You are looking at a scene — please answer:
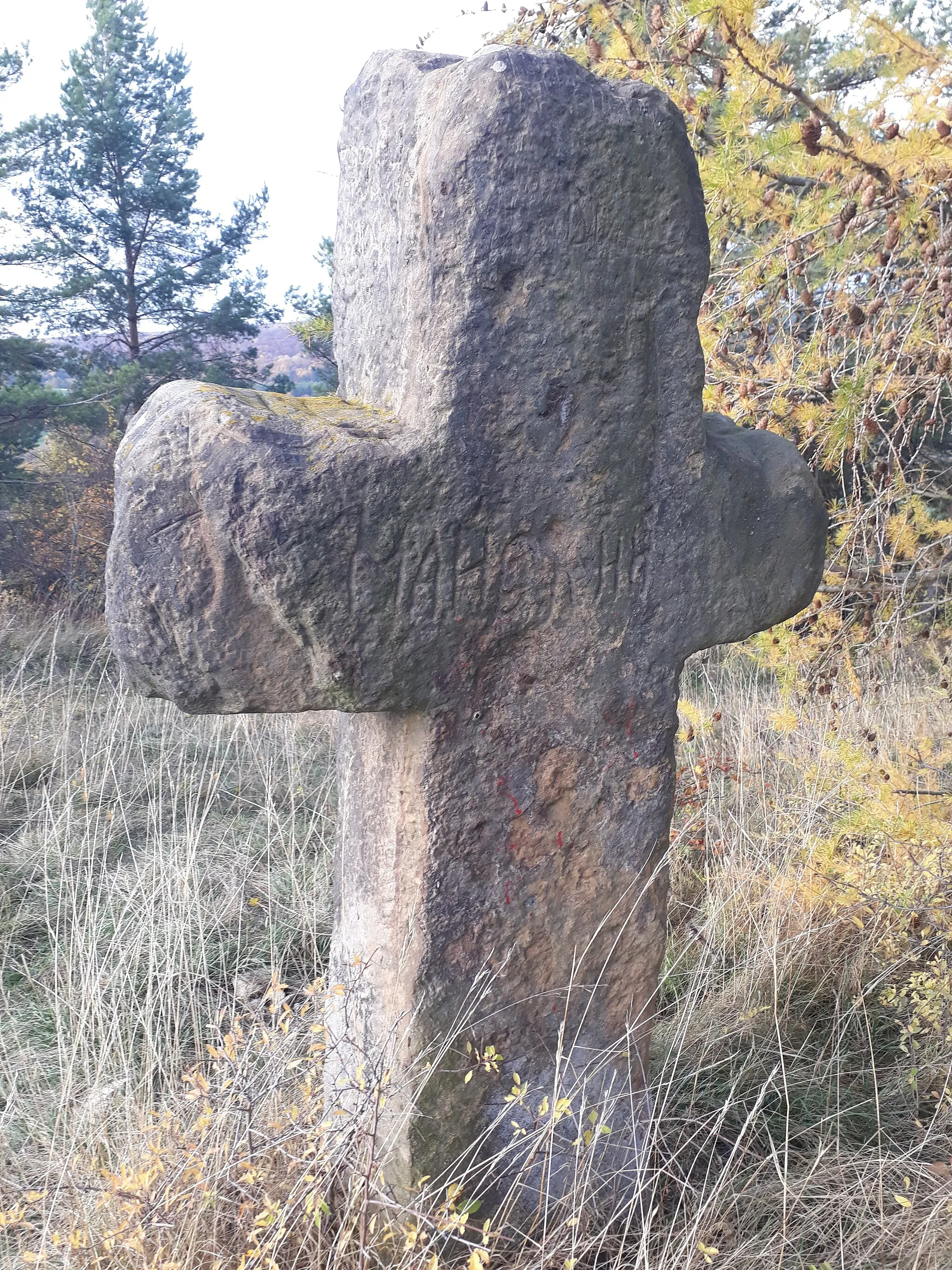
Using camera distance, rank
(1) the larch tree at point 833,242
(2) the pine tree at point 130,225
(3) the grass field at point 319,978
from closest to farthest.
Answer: (3) the grass field at point 319,978 < (1) the larch tree at point 833,242 < (2) the pine tree at point 130,225

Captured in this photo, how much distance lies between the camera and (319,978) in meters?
2.18

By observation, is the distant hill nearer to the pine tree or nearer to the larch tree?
the pine tree

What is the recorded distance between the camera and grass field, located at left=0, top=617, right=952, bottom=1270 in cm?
165

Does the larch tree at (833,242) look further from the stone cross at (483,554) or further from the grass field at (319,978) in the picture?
the stone cross at (483,554)

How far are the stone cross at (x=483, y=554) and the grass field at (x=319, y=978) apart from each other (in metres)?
0.23

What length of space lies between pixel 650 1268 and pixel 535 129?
185 cm

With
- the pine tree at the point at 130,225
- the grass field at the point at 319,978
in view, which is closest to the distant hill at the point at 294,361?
the pine tree at the point at 130,225

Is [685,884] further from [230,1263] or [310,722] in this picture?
[310,722]

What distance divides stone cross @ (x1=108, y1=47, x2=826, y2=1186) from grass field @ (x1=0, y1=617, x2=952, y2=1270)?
0.23 meters

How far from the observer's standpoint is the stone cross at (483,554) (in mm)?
1502

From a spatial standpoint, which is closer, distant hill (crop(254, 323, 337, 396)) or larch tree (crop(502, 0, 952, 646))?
larch tree (crop(502, 0, 952, 646))

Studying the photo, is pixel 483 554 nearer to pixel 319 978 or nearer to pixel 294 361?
pixel 319 978

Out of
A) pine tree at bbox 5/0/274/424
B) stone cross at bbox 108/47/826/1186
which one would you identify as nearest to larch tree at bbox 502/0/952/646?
stone cross at bbox 108/47/826/1186

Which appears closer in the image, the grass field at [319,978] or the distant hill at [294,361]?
the grass field at [319,978]
